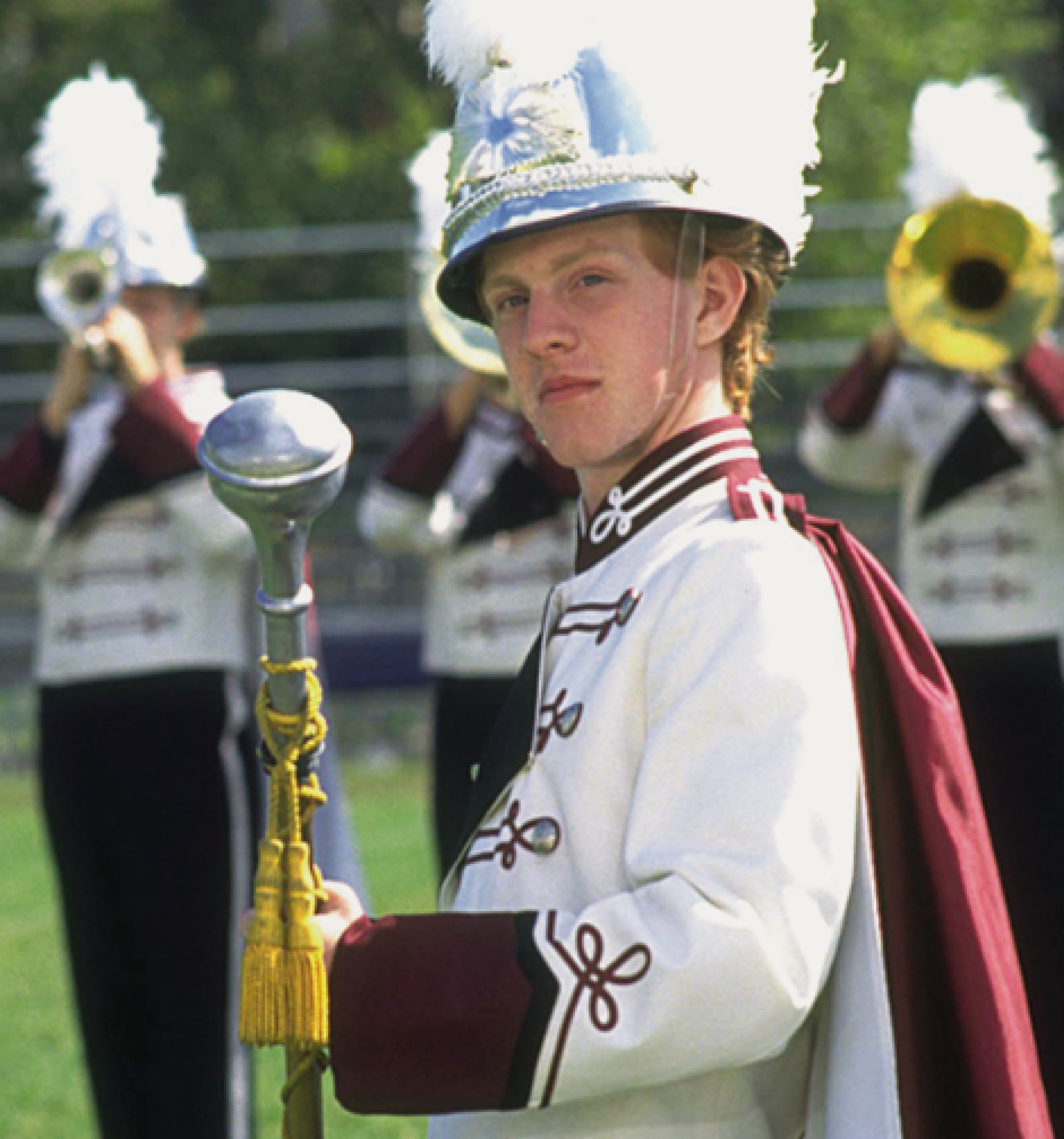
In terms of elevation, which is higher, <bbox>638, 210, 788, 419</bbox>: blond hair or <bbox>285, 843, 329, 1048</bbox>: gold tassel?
<bbox>638, 210, 788, 419</bbox>: blond hair

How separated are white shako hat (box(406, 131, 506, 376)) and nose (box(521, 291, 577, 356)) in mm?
3167

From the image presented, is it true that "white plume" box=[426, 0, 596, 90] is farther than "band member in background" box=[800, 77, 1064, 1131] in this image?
No

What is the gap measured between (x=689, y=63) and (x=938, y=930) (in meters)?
0.85

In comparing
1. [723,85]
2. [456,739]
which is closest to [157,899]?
[456,739]

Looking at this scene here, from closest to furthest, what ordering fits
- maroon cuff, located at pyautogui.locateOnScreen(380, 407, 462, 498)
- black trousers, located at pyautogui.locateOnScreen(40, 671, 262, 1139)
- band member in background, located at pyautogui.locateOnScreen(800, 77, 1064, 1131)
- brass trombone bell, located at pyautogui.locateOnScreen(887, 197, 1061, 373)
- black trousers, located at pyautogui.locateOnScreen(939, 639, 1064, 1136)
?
black trousers, located at pyautogui.locateOnScreen(939, 639, 1064, 1136) < black trousers, located at pyautogui.locateOnScreen(40, 671, 262, 1139) < band member in background, located at pyautogui.locateOnScreen(800, 77, 1064, 1131) < brass trombone bell, located at pyautogui.locateOnScreen(887, 197, 1061, 373) < maroon cuff, located at pyautogui.locateOnScreen(380, 407, 462, 498)

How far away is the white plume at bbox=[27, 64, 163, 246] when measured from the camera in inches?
232

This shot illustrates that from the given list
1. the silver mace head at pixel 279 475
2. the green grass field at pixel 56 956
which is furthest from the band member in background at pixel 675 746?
the green grass field at pixel 56 956

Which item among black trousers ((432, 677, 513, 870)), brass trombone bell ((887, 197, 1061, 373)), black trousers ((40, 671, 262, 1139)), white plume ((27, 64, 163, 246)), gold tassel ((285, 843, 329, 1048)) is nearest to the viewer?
gold tassel ((285, 843, 329, 1048))

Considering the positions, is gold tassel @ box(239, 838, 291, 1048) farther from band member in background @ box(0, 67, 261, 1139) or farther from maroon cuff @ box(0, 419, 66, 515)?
maroon cuff @ box(0, 419, 66, 515)

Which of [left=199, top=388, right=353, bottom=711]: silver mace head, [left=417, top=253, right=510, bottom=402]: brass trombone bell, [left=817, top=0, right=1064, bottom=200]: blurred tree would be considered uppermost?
[left=817, top=0, right=1064, bottom=200]: blurred tree

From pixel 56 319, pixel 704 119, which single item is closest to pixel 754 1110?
pixel 704 119

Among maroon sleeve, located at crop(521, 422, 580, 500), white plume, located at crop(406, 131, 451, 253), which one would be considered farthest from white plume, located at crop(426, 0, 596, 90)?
maroon sleeve, located at crop(521, 422, 580, 500)

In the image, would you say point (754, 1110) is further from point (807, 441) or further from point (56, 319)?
point (807, 441)

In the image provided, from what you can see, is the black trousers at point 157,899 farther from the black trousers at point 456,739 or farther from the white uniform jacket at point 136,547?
the black trousers at point 456,739
